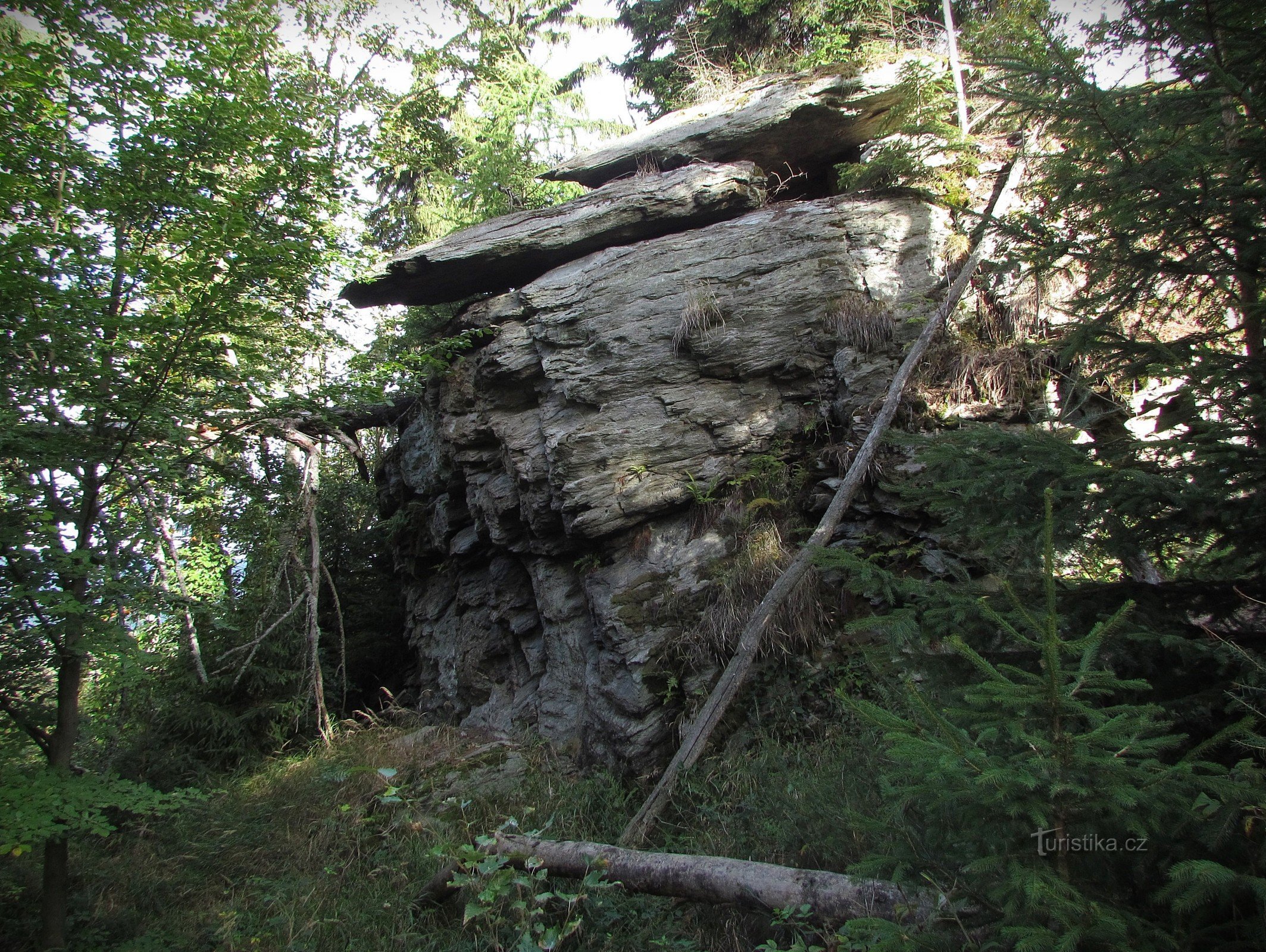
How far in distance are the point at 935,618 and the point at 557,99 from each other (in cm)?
1582

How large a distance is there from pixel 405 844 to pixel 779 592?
13.0ft

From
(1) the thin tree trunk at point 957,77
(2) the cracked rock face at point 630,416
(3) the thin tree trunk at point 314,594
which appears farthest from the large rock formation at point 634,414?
(3) the thin tree trunk at point 314,594

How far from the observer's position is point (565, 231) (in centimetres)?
978

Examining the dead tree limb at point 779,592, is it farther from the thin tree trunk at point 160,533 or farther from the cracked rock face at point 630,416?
the thin tree trunk at point 160,533

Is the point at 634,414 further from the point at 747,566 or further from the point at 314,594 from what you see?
the point at 314,594

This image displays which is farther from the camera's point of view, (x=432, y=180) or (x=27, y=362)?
(x=432, y=180)

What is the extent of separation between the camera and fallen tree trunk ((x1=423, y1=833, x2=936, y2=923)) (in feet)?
10.6

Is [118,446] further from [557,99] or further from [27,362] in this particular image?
[557,99]

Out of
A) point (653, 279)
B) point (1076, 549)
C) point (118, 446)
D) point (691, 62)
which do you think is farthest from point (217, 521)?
point (691, 62)

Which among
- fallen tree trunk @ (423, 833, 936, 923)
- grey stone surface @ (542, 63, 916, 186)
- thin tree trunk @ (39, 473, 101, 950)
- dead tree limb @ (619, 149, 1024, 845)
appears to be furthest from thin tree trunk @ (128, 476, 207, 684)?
grey stone surface @ (542, 63, 916, 186)

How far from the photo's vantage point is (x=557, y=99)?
15.5 m

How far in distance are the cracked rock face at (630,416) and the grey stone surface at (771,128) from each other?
1.58m

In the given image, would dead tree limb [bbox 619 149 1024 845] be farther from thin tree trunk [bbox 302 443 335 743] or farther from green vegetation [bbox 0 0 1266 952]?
thin tree trunk [bbox 302 443 335 743]

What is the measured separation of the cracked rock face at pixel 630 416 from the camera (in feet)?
24.3
